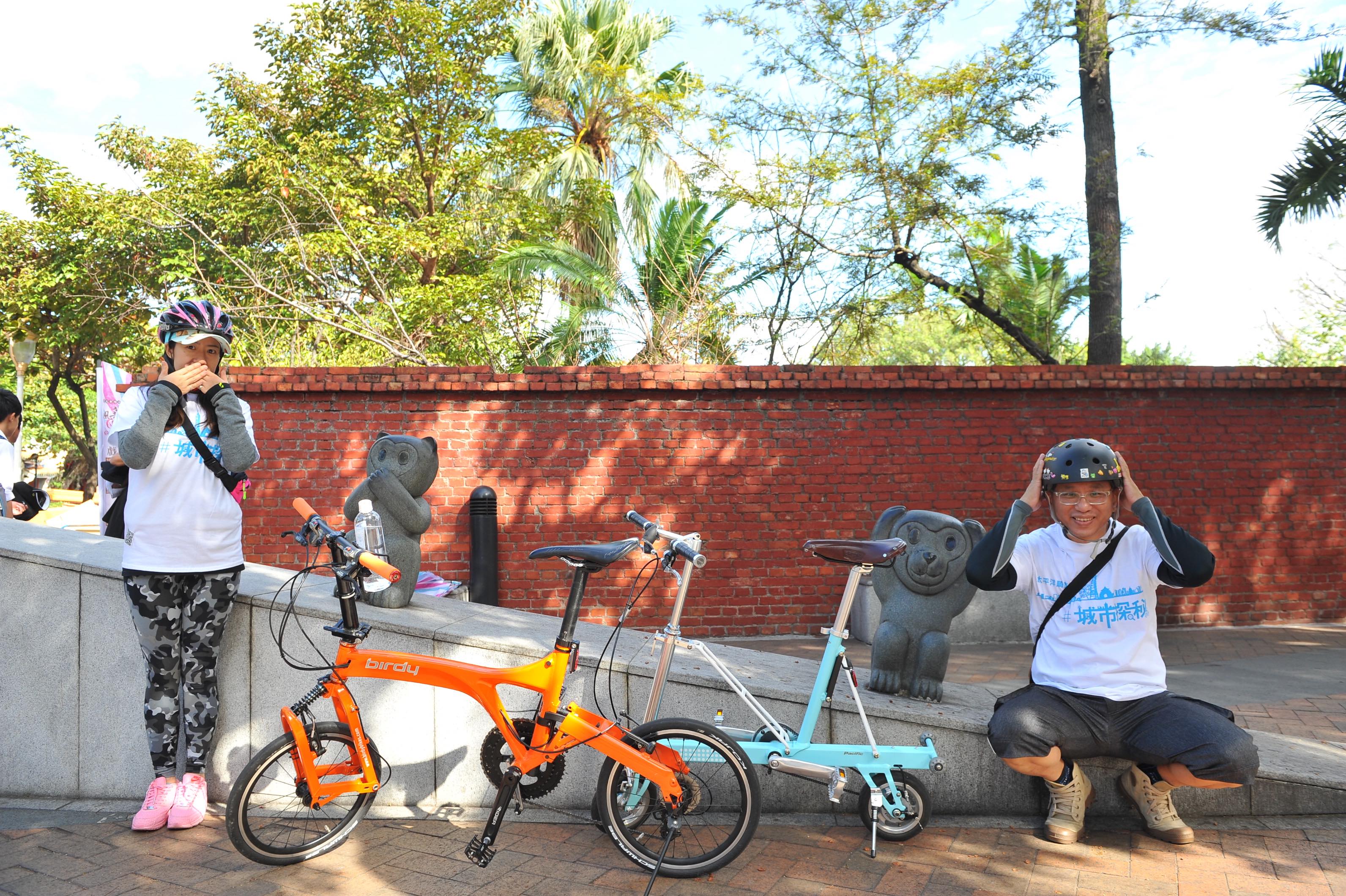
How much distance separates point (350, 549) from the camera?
329 cm

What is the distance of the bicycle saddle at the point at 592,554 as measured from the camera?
10.6 ft

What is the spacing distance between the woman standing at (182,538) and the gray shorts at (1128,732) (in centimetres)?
308

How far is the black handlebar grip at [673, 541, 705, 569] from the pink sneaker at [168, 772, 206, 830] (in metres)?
2.20

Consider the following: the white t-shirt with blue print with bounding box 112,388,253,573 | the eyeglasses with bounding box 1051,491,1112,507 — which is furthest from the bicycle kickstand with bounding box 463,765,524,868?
the eyeglasses with bounding box 1051,491,1112,507

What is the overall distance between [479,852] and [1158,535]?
262 cm

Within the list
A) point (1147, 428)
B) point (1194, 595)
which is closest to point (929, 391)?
point (1147, 428)

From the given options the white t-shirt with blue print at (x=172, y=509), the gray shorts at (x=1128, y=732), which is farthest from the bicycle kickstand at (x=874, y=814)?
the white t-shirt with blue print at (x=172, y=509)

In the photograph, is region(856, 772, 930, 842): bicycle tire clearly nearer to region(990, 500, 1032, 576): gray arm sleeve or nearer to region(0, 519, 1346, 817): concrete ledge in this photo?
region(0, 519, 1346, 817): concrete ledge

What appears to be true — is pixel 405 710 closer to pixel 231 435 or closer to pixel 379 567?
pixel 379 567

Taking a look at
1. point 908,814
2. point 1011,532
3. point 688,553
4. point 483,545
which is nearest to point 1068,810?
point 908,814

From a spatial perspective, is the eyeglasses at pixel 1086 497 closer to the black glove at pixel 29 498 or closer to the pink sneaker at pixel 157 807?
the pink sneaker at pixel 157 807

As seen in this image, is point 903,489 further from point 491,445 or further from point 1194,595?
point 491,445

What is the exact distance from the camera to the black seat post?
3.27m

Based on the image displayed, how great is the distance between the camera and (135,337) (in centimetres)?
1920
